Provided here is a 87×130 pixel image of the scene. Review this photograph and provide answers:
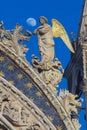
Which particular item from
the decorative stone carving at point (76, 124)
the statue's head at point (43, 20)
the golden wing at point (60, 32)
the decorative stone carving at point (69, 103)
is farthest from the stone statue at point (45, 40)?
the decorative stone carving at point (76, 124)

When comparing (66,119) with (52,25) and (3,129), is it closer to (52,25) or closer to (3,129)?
(3,129)

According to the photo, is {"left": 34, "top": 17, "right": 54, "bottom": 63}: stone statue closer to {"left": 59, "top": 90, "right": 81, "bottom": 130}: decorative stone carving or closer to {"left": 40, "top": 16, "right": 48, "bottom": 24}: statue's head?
{"left": 40, "top": 16, "right": 48, "bottom": 24}: statue's head

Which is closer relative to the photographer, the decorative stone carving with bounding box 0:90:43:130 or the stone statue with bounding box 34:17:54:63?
the decorative stone carving with bounding box 0:90:43:130

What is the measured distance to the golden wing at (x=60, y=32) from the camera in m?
12.6

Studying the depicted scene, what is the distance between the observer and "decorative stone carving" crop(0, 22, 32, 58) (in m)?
11.7

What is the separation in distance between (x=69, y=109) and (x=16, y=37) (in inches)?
64.2

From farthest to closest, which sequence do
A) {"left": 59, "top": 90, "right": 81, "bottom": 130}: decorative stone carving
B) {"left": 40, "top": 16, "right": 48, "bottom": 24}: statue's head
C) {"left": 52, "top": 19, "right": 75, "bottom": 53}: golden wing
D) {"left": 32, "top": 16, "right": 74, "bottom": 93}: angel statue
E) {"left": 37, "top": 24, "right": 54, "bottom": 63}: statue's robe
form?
1. {"left": 52, "top": 19, "right": 75, "bottom": 53}: golden wing
2. {"left": 40, "top": 16, "right": 48, "bottom": 24}: statue's head
3. {"left": 37, "top": 24, "right": 54, "bottom": 63}: statue's robe
4. {"left": 32, "top": 16, "right": 74, "bottom": 93}: angel statue
5. {"left": 59, "top": 90, "right": 81, "bottom": 130}: decorative stone carving

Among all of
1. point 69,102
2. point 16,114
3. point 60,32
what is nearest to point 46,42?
point 60,32

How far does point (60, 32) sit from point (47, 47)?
872 mm

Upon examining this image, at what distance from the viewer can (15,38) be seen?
11828 mm

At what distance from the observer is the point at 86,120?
1156 centimetres

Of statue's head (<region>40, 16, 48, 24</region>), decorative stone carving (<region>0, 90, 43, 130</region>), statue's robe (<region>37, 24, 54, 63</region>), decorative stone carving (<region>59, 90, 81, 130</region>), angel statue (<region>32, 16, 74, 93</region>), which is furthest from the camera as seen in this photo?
statue's head (<region>40, 16, 48, 24</region>)

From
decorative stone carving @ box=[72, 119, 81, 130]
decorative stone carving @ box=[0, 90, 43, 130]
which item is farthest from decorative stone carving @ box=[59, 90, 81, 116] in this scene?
decorative stone carving @ box=[0, 90, 43, 130]

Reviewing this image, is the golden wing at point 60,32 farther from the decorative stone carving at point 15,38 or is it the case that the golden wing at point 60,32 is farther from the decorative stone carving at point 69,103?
the decorative stone carving at point 69,103
